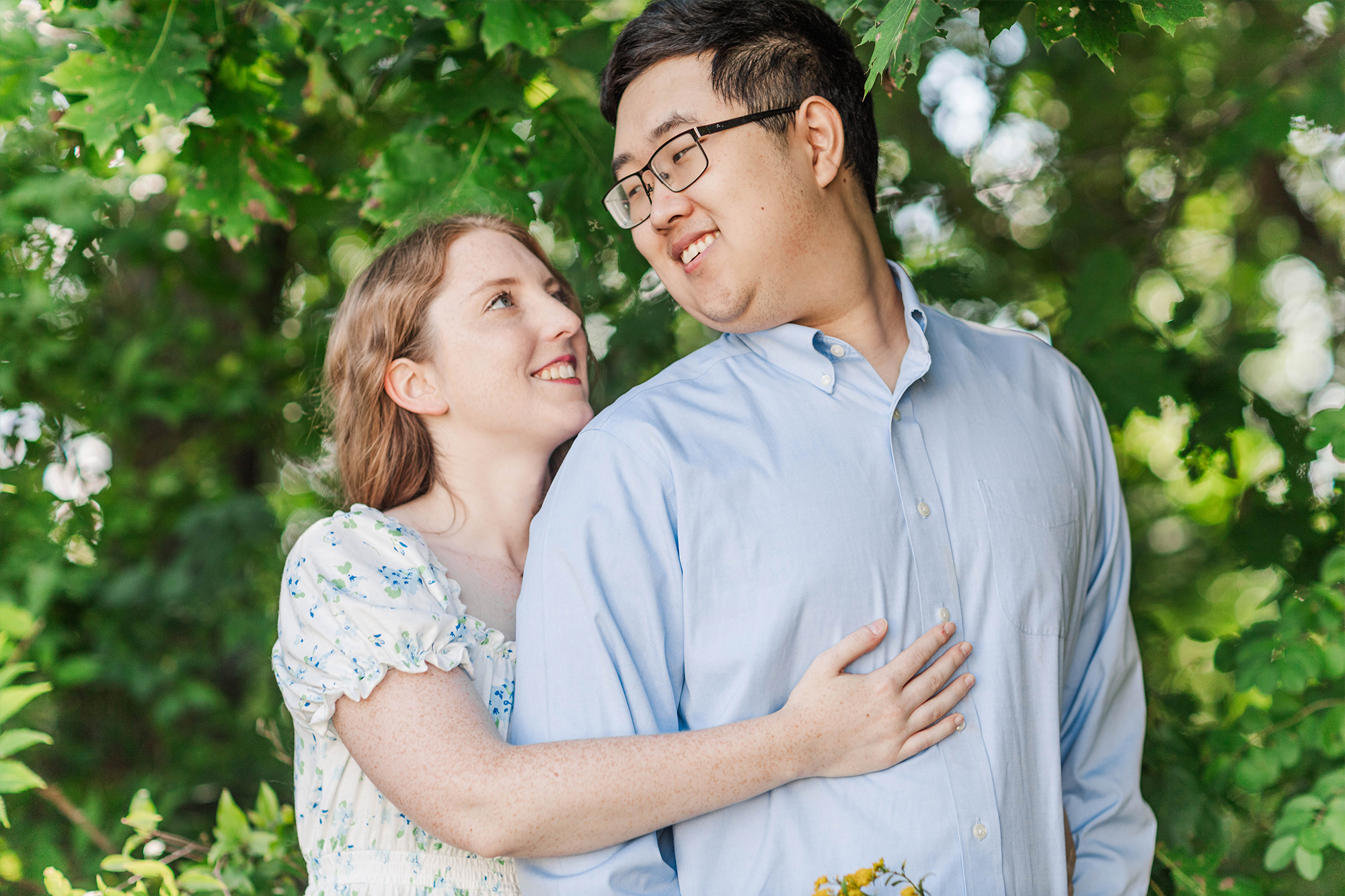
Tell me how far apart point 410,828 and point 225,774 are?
3188mm

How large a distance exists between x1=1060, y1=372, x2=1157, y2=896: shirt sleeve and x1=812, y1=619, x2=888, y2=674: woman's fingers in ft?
1.90

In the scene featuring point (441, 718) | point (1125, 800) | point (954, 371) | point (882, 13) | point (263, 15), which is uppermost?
point (882, 13)

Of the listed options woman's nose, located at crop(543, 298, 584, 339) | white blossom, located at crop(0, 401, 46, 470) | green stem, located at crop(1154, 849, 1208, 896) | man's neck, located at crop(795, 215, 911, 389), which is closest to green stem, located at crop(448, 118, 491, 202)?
woman's nose, located at crop(543, 298, 584, 339)

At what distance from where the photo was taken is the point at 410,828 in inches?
64.4

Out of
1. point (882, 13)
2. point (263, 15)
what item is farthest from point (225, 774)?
point (882, 13)

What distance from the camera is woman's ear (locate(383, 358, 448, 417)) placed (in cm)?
194

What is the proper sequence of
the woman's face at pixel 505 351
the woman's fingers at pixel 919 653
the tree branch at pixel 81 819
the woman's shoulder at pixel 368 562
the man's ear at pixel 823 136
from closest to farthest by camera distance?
the woman's fingers at pixel 919 653 → the woman's shoulder at pixel 368 562 → the man's ear at pixel 823 136 → the woman's face at pixel 505 351 → the tree branch at pixel 81 819

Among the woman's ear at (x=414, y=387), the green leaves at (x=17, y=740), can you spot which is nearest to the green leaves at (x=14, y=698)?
the green leaves at (x=17, y=740)

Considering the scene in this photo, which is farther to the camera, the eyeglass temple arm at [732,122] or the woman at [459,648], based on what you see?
the eyeglass temple arm at [732,122]

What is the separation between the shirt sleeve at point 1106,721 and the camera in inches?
71.5

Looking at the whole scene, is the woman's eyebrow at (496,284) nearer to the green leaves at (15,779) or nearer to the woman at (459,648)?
the woman at (459,648)

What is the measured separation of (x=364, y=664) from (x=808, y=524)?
26.8 inches

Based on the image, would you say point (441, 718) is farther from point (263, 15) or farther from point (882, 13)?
point (263, 15)

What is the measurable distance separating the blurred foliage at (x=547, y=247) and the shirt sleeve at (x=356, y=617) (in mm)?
861
